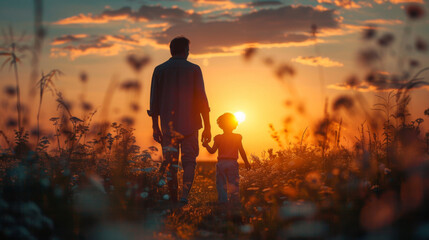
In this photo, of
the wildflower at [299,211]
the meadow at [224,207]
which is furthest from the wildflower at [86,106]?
the wildflower at [299,211]

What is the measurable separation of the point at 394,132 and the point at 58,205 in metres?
4.72

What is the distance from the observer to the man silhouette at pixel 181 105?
6.73 m

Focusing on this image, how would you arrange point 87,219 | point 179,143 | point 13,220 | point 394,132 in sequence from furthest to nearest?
point 179,143 < point 394,132 < point 87,219 < point 13,220

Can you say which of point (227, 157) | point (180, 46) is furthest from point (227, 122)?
point (180, 46)

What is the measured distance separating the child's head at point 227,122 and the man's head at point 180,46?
3.92 ft

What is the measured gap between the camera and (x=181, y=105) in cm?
677

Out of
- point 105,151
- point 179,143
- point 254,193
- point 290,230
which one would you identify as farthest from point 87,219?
point 254,193

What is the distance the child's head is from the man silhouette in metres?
0.38

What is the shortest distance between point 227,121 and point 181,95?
96 centimetres

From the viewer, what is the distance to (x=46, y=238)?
12.5 ft

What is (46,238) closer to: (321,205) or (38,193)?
(38,193)

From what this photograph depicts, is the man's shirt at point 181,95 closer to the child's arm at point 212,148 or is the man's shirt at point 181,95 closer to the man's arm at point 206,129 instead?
the man's arm at point 206,129

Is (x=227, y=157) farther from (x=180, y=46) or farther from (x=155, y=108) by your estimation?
(x=180, y=46)

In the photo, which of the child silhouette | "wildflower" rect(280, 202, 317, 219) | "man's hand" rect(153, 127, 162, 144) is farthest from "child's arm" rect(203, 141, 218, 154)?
"wildflower" rect(280, 202, 317, 219)
